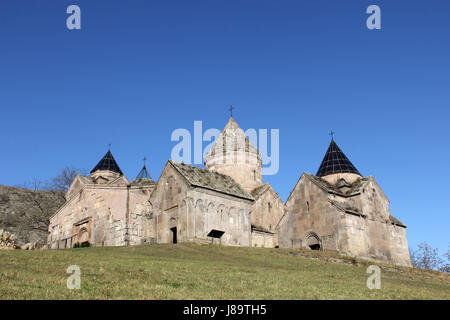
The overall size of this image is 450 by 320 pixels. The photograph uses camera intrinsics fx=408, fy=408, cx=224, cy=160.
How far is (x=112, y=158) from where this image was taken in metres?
50.7

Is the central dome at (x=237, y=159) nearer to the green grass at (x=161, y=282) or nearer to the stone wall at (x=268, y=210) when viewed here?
the stone wall at (x=268, y=210)

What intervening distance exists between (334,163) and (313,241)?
24.7ft

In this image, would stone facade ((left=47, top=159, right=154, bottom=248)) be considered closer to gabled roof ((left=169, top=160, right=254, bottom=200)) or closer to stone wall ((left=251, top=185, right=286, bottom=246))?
gabled roof ((left=169, top=160, right=254, bottom=200))

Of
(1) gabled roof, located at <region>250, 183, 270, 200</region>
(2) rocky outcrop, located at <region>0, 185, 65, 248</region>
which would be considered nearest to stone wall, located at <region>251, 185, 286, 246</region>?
(1) gabled roof, located at <region>250, 183, 270, 200</region>

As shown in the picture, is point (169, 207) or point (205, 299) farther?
point (169, 207)

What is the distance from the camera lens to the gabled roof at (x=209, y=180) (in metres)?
31.5

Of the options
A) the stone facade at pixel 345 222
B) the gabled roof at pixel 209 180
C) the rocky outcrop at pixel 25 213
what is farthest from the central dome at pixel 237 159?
the rocky outcrop at pixel 25 213

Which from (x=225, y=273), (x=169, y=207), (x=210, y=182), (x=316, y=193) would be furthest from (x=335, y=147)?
(x=225, y=273)

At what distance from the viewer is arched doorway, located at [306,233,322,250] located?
31.4m

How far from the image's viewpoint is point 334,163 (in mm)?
35469

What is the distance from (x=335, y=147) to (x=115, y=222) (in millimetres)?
20098
